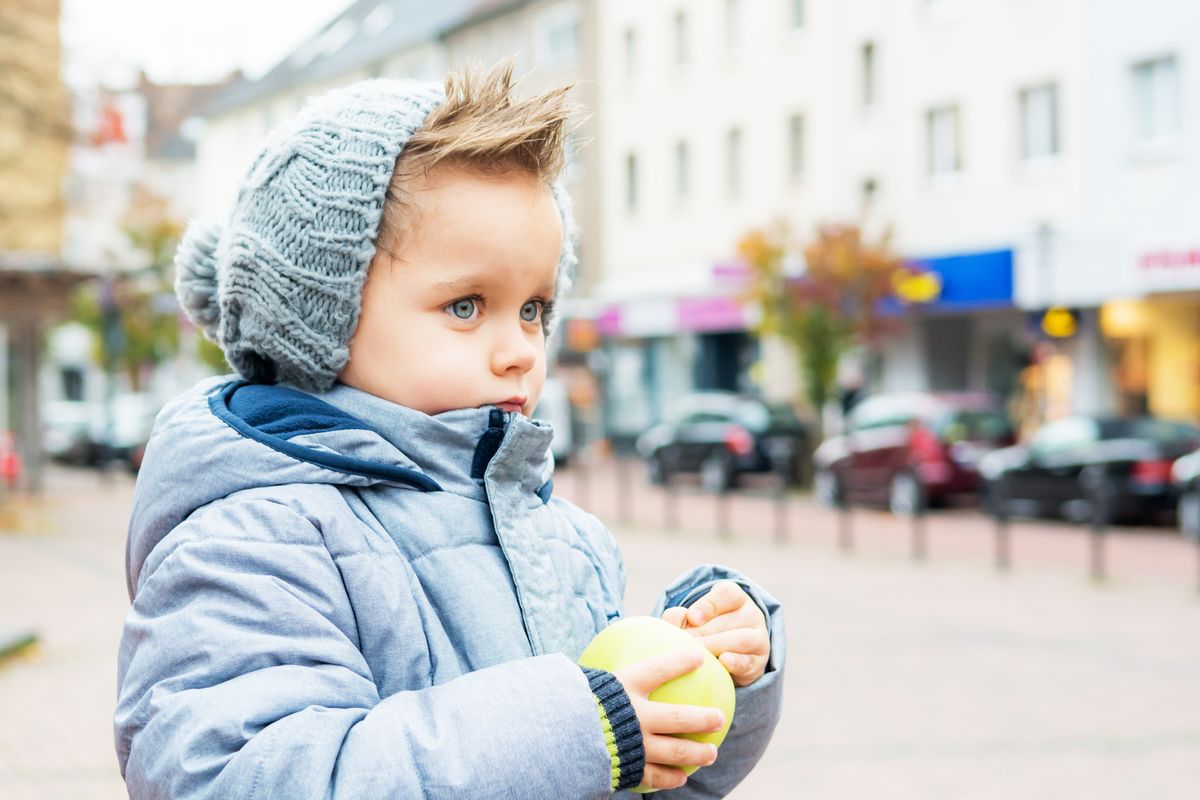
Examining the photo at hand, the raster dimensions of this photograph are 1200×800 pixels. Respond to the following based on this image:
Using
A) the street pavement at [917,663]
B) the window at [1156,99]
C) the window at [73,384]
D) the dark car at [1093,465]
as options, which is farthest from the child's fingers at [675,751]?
the window at [73,384]

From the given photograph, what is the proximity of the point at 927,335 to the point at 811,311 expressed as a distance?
450cm

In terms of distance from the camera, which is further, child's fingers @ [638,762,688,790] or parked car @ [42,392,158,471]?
parked car @ [42,392,158,471]

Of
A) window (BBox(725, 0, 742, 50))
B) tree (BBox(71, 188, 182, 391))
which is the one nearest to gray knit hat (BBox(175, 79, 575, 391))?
tree (BBox(71, 188, 182, 391))

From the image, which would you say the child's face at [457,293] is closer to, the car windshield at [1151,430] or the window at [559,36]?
the car windshield at [1151,430]

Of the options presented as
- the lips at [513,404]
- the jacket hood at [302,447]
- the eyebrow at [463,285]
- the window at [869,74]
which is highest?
the window at [869,74]

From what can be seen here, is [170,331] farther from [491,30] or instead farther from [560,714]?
[560,714]

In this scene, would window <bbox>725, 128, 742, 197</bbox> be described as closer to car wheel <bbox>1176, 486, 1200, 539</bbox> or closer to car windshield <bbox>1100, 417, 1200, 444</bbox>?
car windshield <bbox>1100, 417, 1200, 444</bbox>

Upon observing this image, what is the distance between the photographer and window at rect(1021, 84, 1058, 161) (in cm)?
2480

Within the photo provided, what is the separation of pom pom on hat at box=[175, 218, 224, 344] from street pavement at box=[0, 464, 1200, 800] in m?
4.36

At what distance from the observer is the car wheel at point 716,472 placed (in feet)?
81.8

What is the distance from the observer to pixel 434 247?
1636 mm

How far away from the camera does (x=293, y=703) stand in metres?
1.41

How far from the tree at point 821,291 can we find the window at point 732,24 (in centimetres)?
911

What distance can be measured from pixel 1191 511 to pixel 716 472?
9.89 metres
